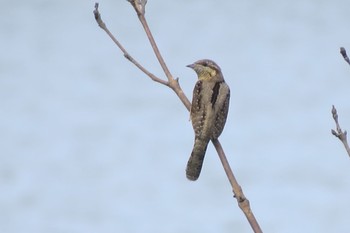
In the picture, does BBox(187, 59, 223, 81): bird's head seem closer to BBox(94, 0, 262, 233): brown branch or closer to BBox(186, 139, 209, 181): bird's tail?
BBox(186, 139, 209, 181): bird's tail

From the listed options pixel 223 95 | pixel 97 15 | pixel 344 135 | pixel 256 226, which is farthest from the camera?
pixel 223 95

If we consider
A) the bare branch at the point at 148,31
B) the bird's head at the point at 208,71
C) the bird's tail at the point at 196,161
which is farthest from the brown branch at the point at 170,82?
the bird's head at the point at 208,71

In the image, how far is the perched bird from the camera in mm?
3588

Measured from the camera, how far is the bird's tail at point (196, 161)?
346cm

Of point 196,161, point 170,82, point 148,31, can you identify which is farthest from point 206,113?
point 148,31

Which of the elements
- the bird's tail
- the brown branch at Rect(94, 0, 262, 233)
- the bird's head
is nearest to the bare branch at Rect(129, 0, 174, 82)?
the brown branch at Rect(94, 0, 262, 233)

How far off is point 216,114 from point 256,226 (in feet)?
6.27

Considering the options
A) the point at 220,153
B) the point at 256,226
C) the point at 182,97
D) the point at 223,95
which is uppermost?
the point at 223,95

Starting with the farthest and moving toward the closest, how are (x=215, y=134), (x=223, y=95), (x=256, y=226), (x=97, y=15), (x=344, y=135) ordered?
(x=223, y=95) < (x=215, y=134) < (x=97, y=15) < (x=344, y=135) < (x=256, y=226)

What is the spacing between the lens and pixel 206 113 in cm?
Result: 370

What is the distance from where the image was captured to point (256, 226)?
185 cm

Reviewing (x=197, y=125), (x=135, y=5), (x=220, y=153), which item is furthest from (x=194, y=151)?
(x=135, y=5)

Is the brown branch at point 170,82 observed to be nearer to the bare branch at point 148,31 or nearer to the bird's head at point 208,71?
the bare branch at point 148,31

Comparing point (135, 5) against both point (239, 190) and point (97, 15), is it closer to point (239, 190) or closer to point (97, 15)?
point (97, 15)
